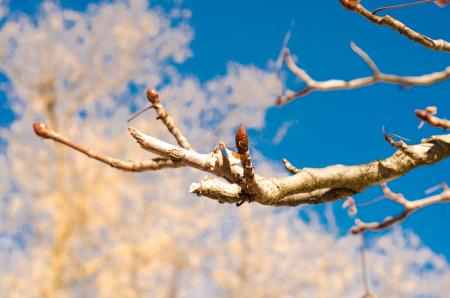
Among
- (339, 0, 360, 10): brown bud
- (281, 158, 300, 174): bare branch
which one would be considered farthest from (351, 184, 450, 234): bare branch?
(339, 0, 360, 10): brown bud

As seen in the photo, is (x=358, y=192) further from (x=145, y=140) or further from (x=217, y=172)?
(x=145, y=140)

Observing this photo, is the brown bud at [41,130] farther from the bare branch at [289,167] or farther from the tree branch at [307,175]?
the bare branch at [289,167]

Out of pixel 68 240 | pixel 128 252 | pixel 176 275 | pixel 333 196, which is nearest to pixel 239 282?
pixel 176 275

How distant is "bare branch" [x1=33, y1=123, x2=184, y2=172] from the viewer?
4.08 ft

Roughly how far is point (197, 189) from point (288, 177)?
29 centimetres

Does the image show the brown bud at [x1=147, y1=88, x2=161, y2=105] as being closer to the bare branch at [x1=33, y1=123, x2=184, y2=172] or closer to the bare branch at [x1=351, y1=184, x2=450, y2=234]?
the bare branch at [x1=33, y1=123, x2=184, y2=172]

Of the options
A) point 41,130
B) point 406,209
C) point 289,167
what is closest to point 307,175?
point 289,167

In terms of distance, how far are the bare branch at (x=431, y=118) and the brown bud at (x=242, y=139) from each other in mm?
548

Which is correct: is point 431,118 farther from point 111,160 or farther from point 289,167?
point 111,160

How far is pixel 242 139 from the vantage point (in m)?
0.90

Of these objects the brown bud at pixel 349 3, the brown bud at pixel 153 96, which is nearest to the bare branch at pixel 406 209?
the brown bud at pixel 349 3

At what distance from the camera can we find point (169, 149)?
1.14 meters

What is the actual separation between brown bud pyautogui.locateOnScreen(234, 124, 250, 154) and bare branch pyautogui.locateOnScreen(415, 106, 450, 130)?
0.55 metres

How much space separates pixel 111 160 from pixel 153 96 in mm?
233
